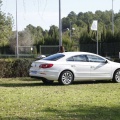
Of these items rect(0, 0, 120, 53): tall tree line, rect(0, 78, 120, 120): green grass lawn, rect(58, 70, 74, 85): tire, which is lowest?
rect(0, 78, 120, 120): green grass lawn

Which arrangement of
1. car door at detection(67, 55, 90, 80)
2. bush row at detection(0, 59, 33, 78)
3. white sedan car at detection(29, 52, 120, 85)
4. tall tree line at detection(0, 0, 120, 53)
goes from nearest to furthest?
white sedan car at detection(29, 52, 120, 85) < car door at detection(67, 55, 90, 80) < bush row at detection(0, 59, 33, 78) < tall tree line at detection(0, 0, 120, 53)

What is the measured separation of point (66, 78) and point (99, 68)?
1708 millimetres

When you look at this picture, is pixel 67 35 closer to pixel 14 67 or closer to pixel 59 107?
pixel 14 67

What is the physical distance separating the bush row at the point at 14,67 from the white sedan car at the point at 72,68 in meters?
3.70

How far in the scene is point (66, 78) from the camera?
49.8 ft

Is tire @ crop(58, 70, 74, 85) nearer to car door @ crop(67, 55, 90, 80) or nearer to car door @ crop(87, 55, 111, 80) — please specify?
car door @ crop(67, 55, 90, 80)

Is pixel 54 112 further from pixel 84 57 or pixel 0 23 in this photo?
pixel 0 23

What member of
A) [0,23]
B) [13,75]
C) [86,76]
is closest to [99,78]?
[86,76]

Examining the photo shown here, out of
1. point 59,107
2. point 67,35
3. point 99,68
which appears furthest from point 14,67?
point 67,35

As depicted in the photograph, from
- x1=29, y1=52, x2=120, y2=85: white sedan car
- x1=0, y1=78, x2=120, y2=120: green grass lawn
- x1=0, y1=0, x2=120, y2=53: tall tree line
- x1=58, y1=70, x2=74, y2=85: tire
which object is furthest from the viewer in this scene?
x1=0, y1=0, x2=120, y2=53: tall tree line

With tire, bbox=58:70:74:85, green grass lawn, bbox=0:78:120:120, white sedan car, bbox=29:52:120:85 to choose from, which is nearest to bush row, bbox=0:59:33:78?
white sedan car, bbox=29:52:120:85

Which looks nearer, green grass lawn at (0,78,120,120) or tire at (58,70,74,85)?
green grass lawn at (0,78,120,120)

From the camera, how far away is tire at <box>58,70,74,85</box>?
1505 cm

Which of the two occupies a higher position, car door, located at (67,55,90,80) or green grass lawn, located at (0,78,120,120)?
car door, located at (67,55,90,80)
